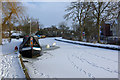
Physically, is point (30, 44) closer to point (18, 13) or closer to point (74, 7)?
point (18, 13)

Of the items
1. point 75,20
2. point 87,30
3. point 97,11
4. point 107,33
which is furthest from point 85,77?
point 107,33

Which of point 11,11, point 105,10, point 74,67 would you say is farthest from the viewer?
point 105,10

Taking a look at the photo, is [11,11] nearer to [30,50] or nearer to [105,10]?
[30,50]

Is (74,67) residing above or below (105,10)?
below

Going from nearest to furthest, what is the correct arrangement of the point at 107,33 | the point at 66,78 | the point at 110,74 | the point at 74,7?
the point at 66,78 → the point at 110,74 → the point at 74,7 → the point at 107,33

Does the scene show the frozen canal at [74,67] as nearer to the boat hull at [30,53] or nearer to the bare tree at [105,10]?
the boat hull at [30,53]

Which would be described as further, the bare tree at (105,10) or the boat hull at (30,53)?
the bare tree at (105,10)

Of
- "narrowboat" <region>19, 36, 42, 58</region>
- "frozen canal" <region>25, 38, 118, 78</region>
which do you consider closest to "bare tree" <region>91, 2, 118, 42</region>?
"frozen canal" <region>25, 38, 118, 78</region>

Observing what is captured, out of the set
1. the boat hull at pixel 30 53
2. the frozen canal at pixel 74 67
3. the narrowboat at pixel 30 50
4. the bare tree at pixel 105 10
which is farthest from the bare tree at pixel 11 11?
the bare tree at pixel 105 10

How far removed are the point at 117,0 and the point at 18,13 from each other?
580 inches

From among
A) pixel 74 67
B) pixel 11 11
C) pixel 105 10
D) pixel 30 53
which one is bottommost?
pixel 74 67

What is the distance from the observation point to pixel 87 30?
140 feet

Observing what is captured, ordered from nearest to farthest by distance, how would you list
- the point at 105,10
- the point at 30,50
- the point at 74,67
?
the point at 74,67 → the point at 30,50 → the point at 105,10

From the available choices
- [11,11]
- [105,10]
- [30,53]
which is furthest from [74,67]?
[105,10]
